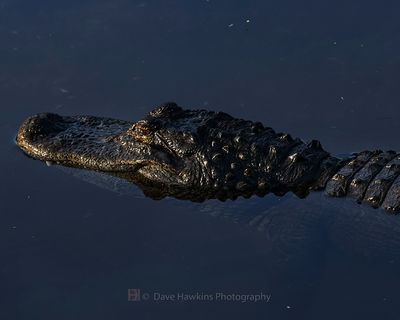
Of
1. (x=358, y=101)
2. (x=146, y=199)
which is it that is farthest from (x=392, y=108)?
(x=146, y=199)

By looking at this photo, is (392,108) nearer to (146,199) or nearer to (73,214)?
(146,199)

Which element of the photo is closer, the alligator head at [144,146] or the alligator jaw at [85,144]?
the alligator head at [144,146]

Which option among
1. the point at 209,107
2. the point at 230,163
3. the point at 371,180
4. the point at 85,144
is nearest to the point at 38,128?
the point at 85,144

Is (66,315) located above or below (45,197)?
below

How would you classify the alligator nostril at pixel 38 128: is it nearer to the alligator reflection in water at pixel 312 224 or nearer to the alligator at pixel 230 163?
the alligator at pixel 230 163

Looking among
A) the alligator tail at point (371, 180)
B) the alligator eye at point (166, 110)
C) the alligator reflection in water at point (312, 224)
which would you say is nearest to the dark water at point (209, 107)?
the alligator reflection in water at point (312, 224)

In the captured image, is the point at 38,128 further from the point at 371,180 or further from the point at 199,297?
the point at 371,180
